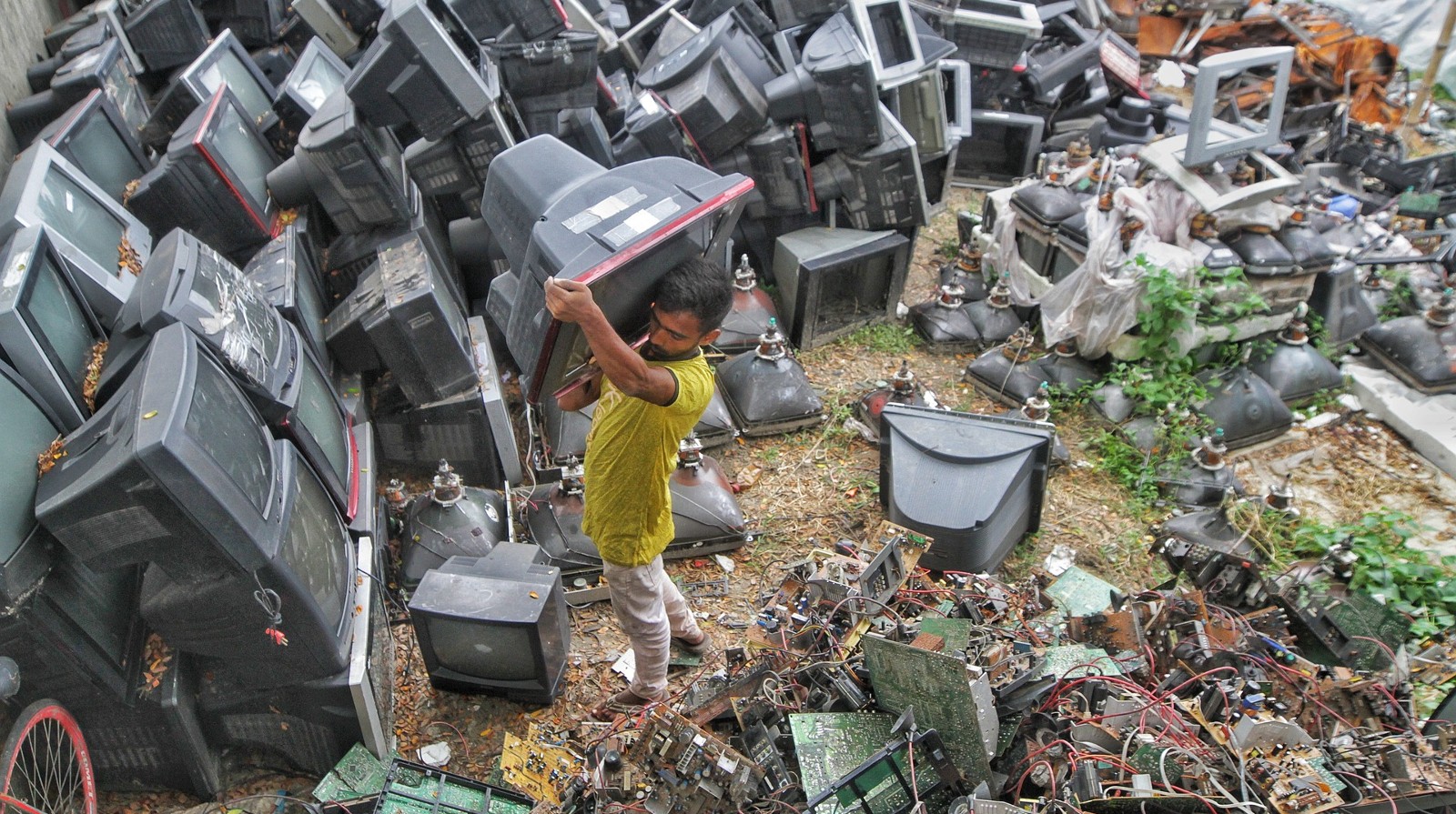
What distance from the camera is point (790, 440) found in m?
4.68

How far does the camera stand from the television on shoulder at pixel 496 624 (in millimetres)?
2875

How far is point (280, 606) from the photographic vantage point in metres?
2.36

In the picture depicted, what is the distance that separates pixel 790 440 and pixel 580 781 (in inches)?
94.7

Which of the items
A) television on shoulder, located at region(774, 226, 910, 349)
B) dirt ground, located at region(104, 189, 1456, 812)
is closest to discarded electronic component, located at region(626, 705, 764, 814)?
dirt ground, located at region(104, 189, 1456, 812)

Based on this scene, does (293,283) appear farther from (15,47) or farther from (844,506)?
(15,47)

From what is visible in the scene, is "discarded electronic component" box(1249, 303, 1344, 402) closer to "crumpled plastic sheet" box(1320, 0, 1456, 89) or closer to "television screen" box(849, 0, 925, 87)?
"television screen" box(849, 0, 925, 87)

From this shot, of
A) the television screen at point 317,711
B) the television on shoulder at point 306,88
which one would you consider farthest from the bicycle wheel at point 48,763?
the television on shoulder at point 306,88

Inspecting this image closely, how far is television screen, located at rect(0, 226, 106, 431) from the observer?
100 inches

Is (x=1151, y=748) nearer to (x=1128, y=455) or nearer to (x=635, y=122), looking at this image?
(x=1128, y=455)

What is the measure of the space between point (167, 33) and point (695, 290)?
5.68m

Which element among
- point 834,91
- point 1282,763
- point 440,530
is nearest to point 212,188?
point 440,530

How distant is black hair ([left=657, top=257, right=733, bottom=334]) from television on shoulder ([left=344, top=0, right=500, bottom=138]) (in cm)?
215

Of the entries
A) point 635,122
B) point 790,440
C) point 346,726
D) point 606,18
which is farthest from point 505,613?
point 606,18

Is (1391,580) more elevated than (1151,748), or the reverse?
(1151,748)
